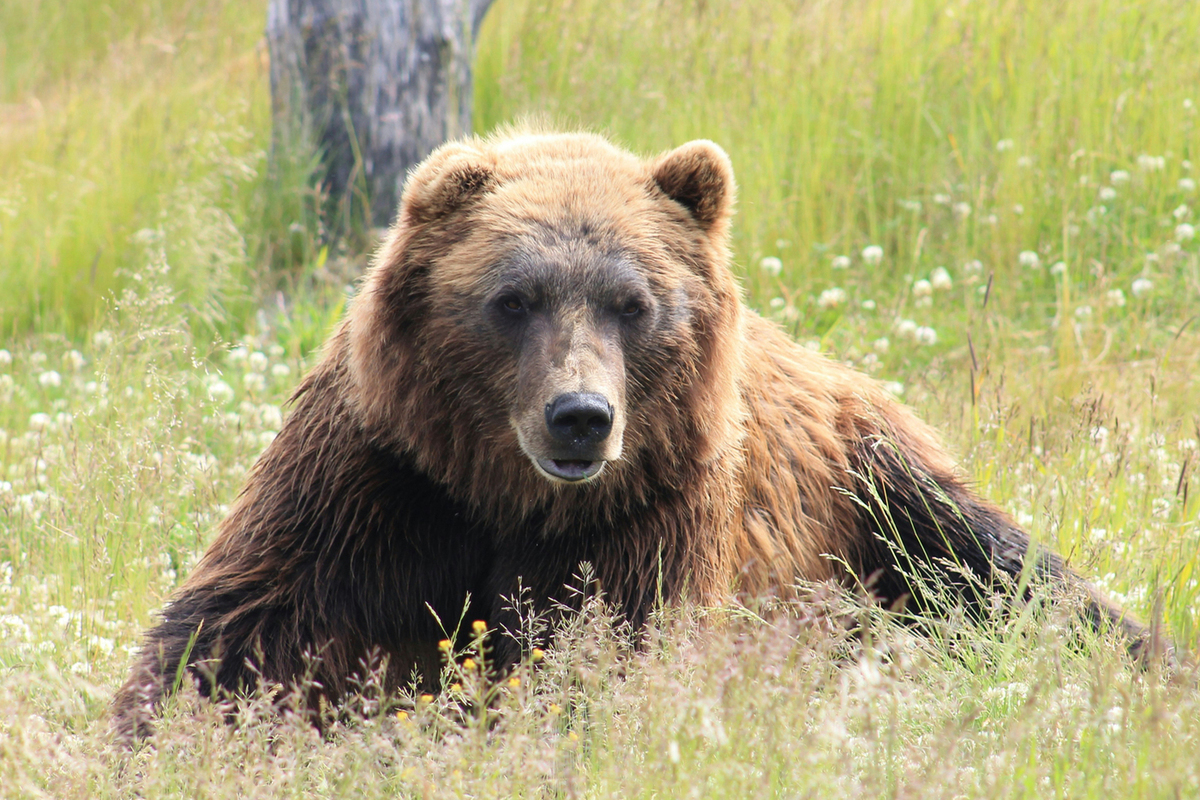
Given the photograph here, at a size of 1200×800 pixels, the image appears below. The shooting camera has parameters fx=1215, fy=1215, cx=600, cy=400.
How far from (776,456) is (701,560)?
25.0 inches

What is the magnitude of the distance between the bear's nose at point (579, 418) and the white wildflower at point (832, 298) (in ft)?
10.6

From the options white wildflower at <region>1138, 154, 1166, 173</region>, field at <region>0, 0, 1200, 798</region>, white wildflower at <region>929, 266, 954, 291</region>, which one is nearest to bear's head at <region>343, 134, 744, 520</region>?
field at <region>0, 0, 1200, 798</region>

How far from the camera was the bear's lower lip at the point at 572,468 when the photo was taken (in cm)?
330

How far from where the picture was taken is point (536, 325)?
3.45 m

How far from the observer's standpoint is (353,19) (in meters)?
6.64

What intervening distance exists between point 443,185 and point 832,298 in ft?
10.2

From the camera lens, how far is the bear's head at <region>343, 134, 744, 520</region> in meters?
3.45

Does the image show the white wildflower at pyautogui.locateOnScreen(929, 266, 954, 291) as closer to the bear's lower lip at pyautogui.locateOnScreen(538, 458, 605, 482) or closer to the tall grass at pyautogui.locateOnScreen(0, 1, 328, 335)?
the tall grass at pyautogui.locateOnScreen(0, 1, 328, 335)

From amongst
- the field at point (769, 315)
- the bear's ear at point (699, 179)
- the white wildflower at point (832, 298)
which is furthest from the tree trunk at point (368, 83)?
the bear's ear at point (699, 179)

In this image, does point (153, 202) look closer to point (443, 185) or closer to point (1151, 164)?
point (443, 185)

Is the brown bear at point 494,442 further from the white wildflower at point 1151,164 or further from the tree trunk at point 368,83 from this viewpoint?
the white wildflower at point 1151,164

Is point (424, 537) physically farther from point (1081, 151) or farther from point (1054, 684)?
point (1081, 151)

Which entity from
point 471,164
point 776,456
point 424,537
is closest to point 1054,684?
point 776,456

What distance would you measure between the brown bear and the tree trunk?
3.16 meters
